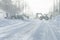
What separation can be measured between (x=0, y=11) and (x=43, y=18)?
15171mm

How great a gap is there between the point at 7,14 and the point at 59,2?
18.7 m

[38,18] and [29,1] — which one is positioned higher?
[29,1]

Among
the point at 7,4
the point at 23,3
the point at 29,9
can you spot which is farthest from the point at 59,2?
the point at 29,9

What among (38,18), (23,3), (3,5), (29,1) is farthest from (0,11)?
(29,1)

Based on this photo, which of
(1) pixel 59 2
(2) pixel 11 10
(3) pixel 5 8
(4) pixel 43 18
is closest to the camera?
(4) pixel 43 18

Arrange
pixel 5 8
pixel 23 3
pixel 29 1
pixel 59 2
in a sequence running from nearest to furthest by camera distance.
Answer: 1. pixel 59 2
2. pixel 5 8
3. pixel 23 3
4. pixel 29 1

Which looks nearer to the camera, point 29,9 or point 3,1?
point 3,1

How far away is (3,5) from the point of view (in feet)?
193

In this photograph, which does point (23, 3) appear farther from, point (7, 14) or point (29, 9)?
point (7, 14)

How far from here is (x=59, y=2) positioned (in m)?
56.3

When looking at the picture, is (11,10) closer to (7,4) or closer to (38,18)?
(7,4)

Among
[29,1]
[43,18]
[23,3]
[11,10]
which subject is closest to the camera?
[43,18]

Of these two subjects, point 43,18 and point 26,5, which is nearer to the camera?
point 43,18

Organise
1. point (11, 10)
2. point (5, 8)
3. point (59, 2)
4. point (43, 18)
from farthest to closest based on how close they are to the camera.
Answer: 1. point (11, 10)
2. point (5, 8)
3. point (59, 2)
4. point (43, 18)
